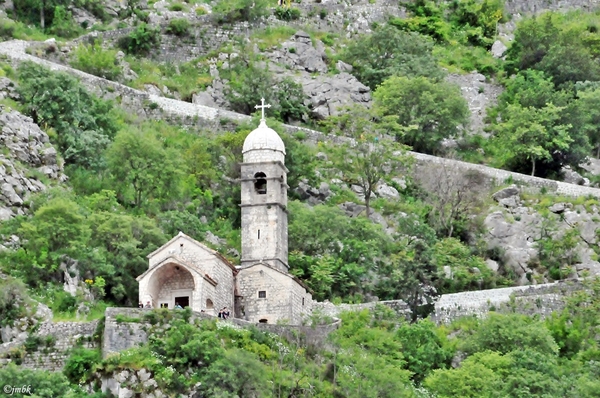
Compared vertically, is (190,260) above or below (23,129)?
below

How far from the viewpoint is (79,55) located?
4117 inches

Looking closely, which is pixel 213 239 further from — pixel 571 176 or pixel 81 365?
pixel 571 176

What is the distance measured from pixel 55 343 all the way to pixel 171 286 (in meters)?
7.19

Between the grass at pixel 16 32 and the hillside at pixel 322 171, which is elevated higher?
the grass at pixel 16 32

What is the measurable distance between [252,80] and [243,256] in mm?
28615

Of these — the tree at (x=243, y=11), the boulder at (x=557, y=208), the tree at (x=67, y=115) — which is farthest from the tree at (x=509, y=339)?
the tree at (x=243, y=11)

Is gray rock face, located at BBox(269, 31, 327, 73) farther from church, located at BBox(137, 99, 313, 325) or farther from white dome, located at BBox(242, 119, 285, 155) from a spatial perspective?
church, located at BBox(137, 99, 313, 325)

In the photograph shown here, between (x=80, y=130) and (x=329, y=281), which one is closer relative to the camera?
(x=329, y=281)

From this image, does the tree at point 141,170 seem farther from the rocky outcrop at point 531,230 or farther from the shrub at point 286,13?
the shrub at point 286,13

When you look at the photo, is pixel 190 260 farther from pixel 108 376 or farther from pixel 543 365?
pixel 543 365

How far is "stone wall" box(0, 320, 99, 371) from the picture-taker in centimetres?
7088

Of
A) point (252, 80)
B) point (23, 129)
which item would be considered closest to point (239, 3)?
point (252, 80)

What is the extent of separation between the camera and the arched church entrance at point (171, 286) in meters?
76.6

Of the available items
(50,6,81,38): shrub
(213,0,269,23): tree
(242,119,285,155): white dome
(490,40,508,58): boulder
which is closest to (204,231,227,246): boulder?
(242,119,285,155): white dome
